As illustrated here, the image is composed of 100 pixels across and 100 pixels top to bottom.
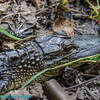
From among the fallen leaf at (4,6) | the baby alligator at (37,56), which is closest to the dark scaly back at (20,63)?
the baby alligator at (37,56)

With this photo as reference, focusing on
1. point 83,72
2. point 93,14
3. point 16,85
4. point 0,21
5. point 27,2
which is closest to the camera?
point 16,85

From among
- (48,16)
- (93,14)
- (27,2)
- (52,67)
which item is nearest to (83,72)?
(52,67)

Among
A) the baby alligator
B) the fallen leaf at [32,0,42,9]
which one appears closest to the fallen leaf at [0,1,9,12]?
the fallen leaf at [32,0,42,9]

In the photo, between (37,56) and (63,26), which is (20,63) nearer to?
(37,56)

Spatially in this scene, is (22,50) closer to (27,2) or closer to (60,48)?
(60,48)

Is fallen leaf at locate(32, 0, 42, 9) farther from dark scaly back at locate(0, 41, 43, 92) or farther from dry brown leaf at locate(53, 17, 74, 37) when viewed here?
dark scaly back at locate(0, 41, 43, 92)

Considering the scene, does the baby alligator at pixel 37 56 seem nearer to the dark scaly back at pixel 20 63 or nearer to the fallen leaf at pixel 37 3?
the dark scaly back at pixel 20 63
